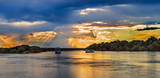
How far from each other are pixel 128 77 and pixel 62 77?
9.51 metres

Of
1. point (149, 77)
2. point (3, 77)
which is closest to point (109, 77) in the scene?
point (149, 77)

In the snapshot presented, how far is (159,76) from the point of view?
33.2 m

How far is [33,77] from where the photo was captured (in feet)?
109

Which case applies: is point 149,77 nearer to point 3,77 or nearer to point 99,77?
point 99,77

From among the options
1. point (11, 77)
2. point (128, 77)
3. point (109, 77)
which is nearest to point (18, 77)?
point (11, 77)

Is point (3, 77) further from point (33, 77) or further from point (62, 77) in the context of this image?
point (62, 77)

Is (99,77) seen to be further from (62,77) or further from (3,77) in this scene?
(3,77)

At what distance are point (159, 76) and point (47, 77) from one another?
16347mm

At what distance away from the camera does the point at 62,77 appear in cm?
3278

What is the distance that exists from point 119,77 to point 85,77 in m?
4.91

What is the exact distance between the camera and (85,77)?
32.3 metres

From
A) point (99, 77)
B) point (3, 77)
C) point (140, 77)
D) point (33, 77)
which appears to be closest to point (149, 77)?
point (140, 77)

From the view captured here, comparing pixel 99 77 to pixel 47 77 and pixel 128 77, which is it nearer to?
pixel 128 77

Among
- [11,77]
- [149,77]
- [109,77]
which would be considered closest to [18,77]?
[11,77]
